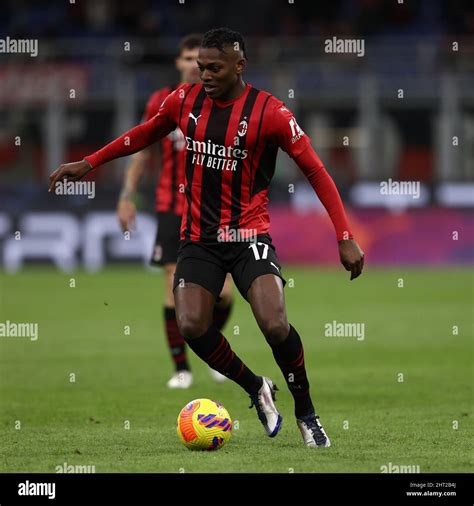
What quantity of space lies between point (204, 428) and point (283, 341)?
26.3 inches

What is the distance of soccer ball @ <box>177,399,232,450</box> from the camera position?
720cm

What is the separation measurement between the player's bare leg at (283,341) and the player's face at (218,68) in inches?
43.6

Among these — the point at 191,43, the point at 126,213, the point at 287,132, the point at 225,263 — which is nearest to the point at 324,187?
the point at 287,132

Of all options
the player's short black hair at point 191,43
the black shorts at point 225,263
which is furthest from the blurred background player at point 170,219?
the black shorts at point 225,263

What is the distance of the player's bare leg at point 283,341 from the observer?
23.3 ft

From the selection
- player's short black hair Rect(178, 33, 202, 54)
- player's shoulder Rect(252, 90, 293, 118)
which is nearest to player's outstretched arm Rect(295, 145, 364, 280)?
player's shoulder Rect(252, 90, 293, 118)

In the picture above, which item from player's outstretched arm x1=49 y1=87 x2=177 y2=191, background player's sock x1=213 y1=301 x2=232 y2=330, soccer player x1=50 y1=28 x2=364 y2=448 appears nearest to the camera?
soccer player x1=50 y1=28 x2=364 y2=448

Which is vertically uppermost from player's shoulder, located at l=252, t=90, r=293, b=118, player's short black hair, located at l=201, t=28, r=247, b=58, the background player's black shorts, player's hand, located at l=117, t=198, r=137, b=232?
player's short black hair, located at l=201, t=28, r=247, b=58

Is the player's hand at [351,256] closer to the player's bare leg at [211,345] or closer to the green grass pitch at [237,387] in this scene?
the player's bare leg at [211,345]

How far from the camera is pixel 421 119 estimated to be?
3428 cm

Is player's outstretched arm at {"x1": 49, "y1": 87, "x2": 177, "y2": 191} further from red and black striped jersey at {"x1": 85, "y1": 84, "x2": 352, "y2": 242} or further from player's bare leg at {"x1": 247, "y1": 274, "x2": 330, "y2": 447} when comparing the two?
player's bare leg at {"x1": 247, "y1": 274, "x2": 330, "y2": 447}

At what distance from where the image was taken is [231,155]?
730 cm
